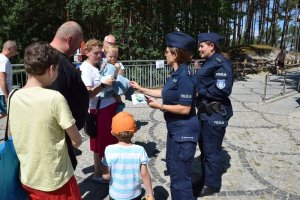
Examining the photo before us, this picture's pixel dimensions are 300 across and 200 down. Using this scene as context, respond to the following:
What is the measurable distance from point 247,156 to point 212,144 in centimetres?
172

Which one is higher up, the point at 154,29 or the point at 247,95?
the point at 154,29

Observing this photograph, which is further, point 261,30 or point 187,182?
point 261,30

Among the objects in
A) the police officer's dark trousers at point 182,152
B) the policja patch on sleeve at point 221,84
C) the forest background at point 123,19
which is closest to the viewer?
the police officer's dark trousers at point 182,152

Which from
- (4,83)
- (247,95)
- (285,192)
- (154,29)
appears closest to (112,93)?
(285,192)

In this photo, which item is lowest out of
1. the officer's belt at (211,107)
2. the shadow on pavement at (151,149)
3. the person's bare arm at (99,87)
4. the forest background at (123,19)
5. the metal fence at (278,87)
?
the shadow on pavement at (151,149)

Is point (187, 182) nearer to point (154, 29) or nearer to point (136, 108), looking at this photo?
point (136, 108)

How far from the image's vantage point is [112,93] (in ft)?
12.7

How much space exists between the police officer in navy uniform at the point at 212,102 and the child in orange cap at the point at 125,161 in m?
1.30

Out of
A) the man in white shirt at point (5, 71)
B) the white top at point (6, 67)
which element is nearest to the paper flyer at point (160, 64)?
the man in white shirt at point (5, 71)

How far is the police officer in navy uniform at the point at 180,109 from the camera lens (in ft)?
9.86

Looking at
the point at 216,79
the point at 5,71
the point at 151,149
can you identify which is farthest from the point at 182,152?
the point at 5,71

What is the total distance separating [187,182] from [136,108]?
5768 mm

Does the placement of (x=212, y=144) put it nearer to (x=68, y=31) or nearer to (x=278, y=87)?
(x=68, y=31)

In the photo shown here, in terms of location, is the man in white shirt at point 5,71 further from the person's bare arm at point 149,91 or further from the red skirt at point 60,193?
the red skirt at point 60,193
